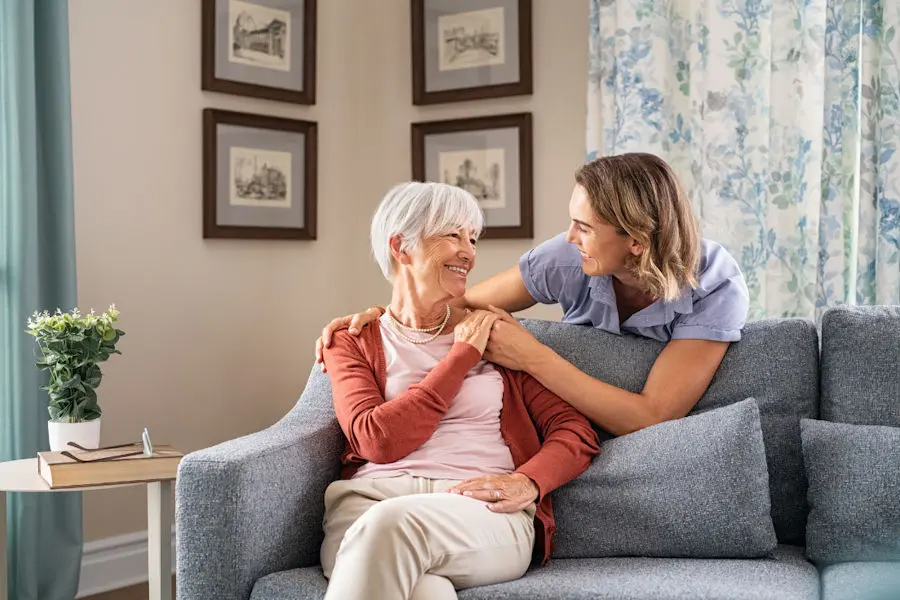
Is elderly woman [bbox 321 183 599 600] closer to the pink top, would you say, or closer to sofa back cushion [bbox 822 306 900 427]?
the pink top

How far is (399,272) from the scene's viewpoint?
226 cm

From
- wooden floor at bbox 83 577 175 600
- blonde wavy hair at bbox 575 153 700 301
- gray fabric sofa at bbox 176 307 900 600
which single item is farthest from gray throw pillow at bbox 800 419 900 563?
wooden floor at bbox 83 577 175 600

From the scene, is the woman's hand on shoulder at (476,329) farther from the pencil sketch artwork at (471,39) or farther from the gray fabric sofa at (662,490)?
the pencil sketch artwork at (471,39)

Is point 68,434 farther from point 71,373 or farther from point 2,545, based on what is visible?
point 2,545

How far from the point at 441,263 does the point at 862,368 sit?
3.05 feet

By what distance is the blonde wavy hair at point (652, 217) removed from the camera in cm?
220

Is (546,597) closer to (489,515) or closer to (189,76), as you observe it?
(489,515)

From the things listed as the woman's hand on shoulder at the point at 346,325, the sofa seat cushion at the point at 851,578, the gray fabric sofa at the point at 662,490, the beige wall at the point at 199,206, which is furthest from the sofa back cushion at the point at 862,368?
the beige wall at the point at 199,206

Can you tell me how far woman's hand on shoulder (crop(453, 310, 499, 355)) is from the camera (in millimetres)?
2176

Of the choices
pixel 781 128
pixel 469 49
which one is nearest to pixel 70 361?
pixel 469 49

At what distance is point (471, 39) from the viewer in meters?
3.76

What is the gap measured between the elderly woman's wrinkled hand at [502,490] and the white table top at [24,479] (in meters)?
0.88

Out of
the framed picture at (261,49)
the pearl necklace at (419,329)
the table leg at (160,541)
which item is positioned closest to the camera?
the pearl necklace at (419,329)

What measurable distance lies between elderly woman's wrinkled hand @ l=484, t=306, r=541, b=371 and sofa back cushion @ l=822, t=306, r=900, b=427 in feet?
2.10
